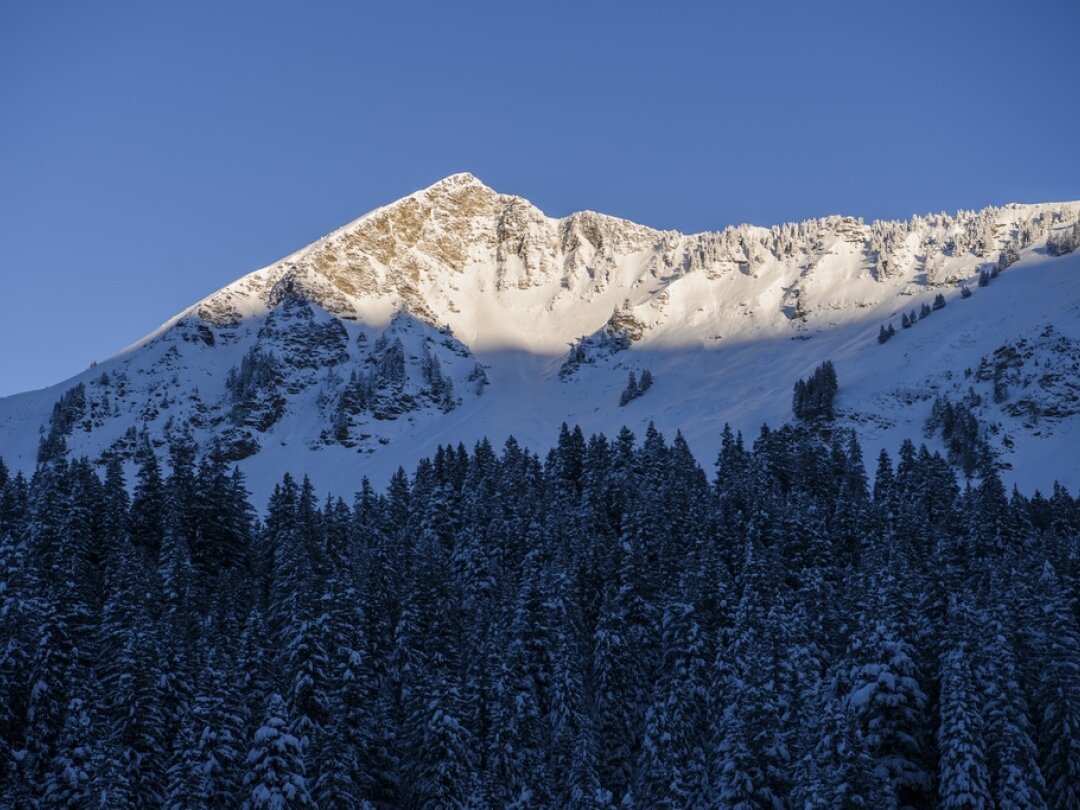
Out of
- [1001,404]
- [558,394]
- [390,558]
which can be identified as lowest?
[390,558]

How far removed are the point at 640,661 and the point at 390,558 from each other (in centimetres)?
1883

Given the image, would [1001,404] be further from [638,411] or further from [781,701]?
[781,701]

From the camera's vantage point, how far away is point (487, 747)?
53500 mm

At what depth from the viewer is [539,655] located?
196 feet

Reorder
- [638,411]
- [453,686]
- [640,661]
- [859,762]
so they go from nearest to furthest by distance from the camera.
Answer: [859,762]
[453,686]
[640,661]
[638,411]

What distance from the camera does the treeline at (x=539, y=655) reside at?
42781 millimetres

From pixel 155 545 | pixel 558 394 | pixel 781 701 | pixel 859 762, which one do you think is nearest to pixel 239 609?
pixel 155 545

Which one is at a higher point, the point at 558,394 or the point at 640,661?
the point at 558,394

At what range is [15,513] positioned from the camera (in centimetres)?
7975

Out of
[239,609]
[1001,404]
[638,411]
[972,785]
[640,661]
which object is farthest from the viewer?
[638,411]

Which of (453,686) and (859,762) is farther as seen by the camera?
(453,686)

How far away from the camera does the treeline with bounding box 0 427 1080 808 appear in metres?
42.8

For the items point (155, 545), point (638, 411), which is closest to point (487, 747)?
point (155, 545)

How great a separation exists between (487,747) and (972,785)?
23224mm
